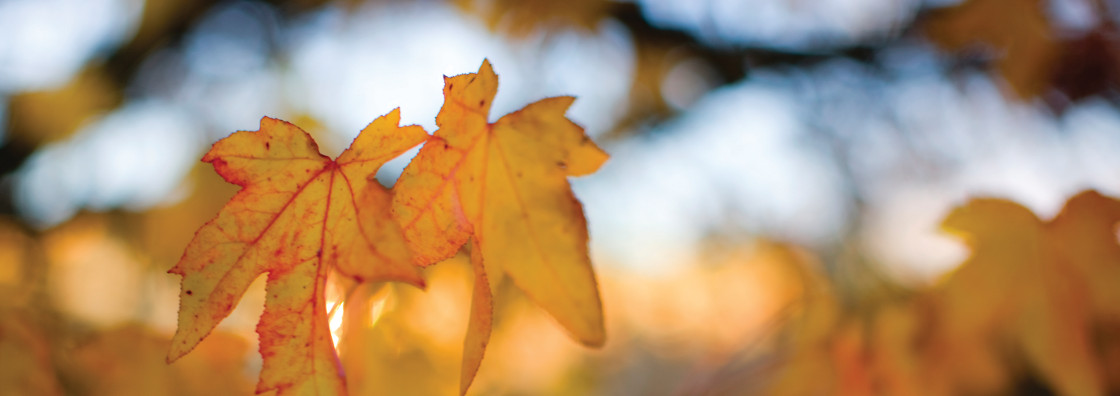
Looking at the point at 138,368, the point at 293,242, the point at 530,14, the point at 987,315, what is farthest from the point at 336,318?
the point at 530,14

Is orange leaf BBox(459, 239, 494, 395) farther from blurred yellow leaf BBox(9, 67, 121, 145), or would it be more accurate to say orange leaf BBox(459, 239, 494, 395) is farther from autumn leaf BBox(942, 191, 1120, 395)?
blurred yellow leaf BBox(9, 67, 121, 145)

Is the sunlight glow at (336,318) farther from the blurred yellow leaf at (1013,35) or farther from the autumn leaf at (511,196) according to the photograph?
the blurred yellow leaf at (1013,35)

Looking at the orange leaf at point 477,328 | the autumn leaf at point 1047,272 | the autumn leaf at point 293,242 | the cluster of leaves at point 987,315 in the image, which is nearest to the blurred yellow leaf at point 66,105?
the autumn leaf at point 293,242

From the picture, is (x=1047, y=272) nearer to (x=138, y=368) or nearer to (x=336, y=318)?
(x=336, y=318)

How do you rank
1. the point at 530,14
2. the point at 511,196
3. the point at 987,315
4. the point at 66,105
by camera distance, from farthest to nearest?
the point at 530,14
the point at 66,105
the point at 987,315
the point at 511,196

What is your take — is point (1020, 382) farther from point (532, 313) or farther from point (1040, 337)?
point (532, 313)

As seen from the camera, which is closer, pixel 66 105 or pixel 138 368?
pixel 138 368

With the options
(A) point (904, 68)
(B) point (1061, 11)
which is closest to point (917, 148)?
(A) point (904, 68)
